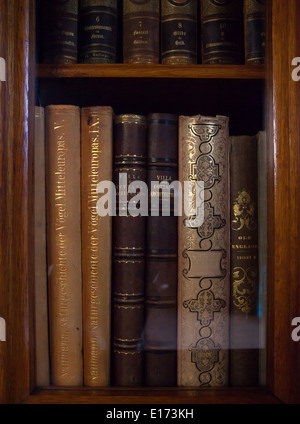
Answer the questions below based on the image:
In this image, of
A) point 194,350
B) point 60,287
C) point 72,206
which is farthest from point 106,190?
point 194,350

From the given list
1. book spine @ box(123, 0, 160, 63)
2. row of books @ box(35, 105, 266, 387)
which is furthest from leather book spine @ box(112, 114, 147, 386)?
book spine @ box(123, 0, 160, 63)

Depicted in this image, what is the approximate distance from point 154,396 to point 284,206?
0.32m

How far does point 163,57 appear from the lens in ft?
2.23

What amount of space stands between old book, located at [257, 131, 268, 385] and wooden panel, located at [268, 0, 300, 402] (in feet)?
0.06

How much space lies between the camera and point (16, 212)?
0.56 meters

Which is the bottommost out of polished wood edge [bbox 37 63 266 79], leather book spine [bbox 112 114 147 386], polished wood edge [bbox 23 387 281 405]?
polished wood edge [bbox 23 387 281 405]

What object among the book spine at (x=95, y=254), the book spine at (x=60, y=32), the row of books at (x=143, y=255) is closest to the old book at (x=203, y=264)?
the row of books at (x=143, y=255)

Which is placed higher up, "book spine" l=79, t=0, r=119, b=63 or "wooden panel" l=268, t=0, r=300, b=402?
"book spine" l=79, t=0, r=119, b=63

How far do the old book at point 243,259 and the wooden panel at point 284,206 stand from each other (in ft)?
0.16

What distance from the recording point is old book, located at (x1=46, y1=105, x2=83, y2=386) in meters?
0.63

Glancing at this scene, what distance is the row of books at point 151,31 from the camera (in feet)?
2.21

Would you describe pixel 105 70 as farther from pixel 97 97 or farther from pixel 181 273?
pixel 181 273

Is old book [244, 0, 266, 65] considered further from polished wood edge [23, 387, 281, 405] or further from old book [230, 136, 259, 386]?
polished wood edge [23, 387, 281, 405]

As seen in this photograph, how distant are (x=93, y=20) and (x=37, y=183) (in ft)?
0.92
